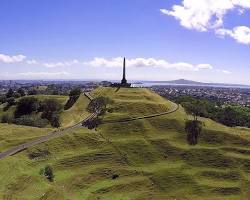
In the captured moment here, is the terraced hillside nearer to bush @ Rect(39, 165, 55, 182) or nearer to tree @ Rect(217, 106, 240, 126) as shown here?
bush @ Rect(39, 165, 55, 182)

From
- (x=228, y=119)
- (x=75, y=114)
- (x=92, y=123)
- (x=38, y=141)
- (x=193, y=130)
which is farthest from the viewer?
(x=228, y=119)

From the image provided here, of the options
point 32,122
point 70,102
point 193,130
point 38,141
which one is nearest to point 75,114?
point 32,122

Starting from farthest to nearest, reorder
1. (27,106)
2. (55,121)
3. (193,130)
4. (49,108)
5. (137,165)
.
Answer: (27,106), (49,108), (55,121), (193,130), (137,165)

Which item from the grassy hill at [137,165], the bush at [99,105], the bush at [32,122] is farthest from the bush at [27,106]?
the grassy hill at [137,165]

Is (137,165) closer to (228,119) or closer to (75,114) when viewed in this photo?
(75,114)

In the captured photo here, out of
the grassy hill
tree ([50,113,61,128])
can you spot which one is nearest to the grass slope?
tree ([50,113,61,128])

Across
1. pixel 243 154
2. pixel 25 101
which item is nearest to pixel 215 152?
pixel 243 154

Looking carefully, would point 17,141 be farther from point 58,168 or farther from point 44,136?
point 58,168

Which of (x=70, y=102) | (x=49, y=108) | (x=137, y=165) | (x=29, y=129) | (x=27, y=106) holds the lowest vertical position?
(x=137, y=165)
